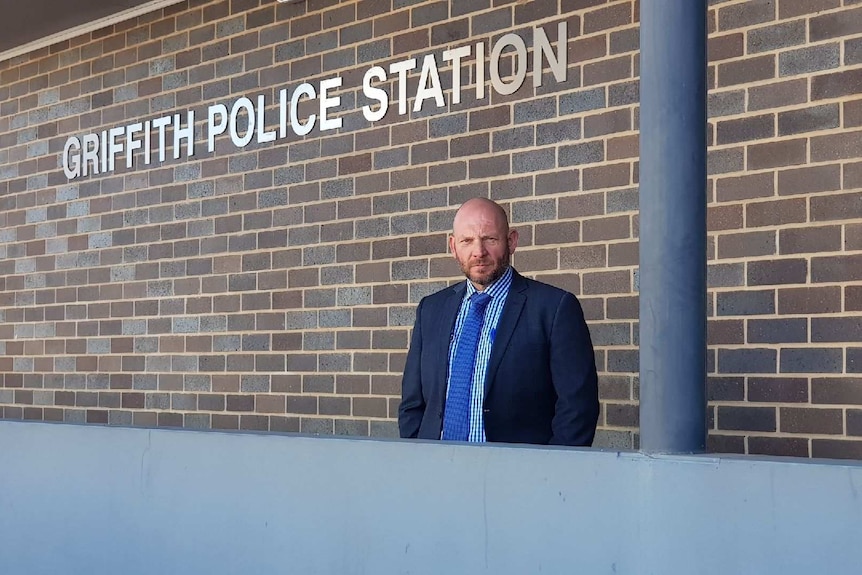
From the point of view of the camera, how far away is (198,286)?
8.05 meters

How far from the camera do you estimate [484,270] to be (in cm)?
457

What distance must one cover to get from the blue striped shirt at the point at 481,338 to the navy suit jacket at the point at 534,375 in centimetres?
2

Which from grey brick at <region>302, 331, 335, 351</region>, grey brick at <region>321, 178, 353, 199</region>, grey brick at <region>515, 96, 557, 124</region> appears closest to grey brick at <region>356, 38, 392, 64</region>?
grey brick at <region>321, 178, 353, 199</region>

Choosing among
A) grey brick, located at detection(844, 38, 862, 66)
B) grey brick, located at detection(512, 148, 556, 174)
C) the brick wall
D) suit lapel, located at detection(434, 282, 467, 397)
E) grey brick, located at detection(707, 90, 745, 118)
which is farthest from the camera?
grey brick, located at detection(512, 148, 556, 174)

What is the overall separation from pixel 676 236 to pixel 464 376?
1.85m

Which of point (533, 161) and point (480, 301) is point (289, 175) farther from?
point (480, 301)

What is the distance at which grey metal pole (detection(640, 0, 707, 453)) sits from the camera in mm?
2697

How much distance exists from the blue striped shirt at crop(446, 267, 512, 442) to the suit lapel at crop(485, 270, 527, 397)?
0.02 m

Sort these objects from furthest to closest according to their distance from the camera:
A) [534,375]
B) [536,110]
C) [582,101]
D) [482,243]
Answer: [536,110]
[582,101]
[482,243]
[534,375]

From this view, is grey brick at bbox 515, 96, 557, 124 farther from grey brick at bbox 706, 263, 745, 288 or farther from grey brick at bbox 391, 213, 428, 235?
grey brick at bbox 706, 263, 745, 288

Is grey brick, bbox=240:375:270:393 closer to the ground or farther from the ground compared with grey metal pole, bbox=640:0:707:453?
closer to the ground

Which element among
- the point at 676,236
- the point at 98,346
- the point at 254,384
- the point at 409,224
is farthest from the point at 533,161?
the point at 98,346

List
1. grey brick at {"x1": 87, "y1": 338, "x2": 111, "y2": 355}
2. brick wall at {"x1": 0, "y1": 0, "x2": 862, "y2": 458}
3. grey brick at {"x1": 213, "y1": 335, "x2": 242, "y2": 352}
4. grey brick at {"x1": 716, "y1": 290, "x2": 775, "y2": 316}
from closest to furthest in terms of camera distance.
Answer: brick wall at {"x1": 0, "y1": 0, "x2": 862, "y2": 458} < grey brick at {"x1": 716, "y1": 290, "x2": 775, "y2": 316} < grey brick at {"x1": 213, "y1": 335, "x2": 242, "y2": 352} < grey brick at {"x1": 87, "y1": 338, "x2": 111, "y2": 355}

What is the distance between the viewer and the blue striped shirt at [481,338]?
4.41m
